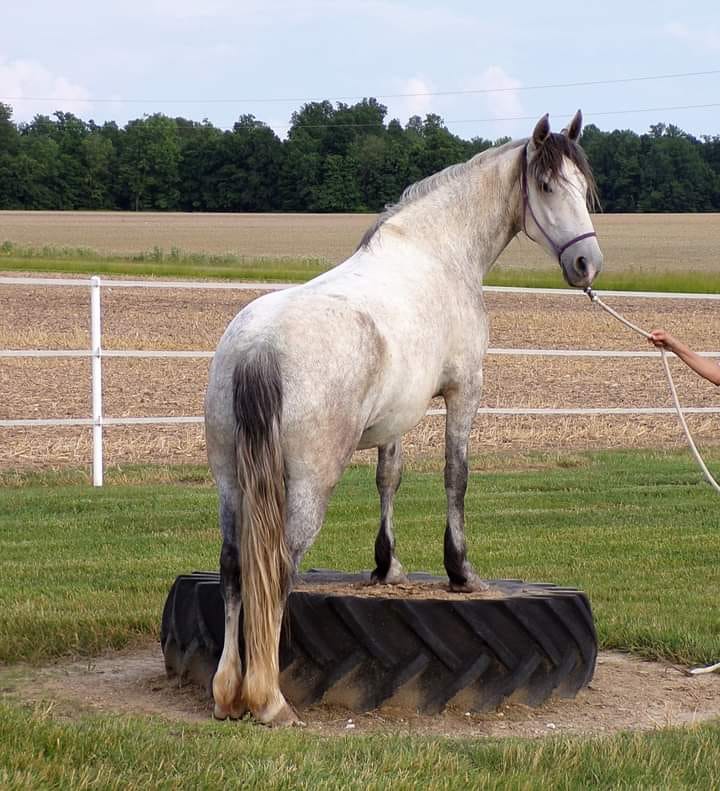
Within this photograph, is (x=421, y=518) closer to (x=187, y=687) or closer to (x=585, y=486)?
(x=585, y=486)

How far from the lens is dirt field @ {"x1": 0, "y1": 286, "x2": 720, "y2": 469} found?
1439cm

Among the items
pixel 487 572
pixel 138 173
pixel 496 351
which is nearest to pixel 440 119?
pixel 138 173

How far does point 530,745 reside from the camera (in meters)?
4.68

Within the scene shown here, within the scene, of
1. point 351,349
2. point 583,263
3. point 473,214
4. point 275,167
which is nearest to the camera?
point 351,349

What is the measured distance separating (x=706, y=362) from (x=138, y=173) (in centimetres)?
7851

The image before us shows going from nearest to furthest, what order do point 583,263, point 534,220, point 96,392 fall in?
point 583,263 < point 534,220 < point 96,392

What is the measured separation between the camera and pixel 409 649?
5.39 meters

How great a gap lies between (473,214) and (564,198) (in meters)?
0.46

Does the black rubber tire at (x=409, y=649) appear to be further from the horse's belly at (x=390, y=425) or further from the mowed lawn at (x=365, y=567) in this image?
the horse's belly at (x=390, y=425)

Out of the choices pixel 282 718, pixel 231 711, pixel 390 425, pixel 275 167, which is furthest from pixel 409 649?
pixel 275 167

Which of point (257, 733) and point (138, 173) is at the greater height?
point (138, 173)

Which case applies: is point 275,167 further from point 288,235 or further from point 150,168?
point 288,235

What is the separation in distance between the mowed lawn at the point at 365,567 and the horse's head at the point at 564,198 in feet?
6.69

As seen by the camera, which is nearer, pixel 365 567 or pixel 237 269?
pixel 365 567
